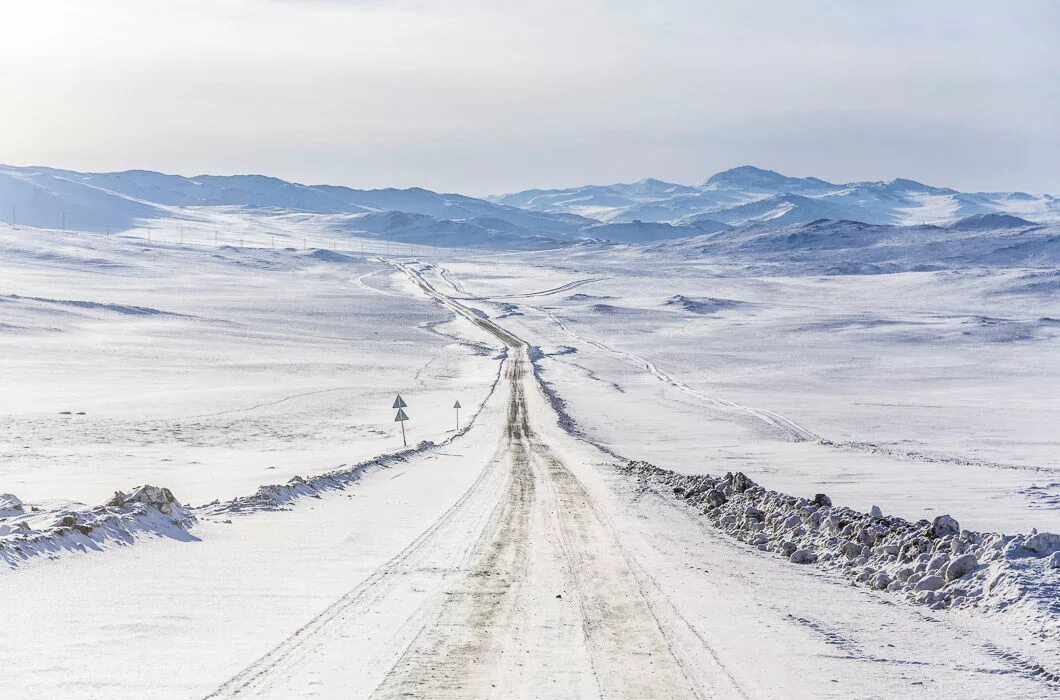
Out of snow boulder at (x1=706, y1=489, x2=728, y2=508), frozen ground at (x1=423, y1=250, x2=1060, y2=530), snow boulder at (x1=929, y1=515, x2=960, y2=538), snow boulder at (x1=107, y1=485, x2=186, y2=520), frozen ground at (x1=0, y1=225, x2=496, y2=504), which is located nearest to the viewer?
snow boulder at (x1=929, y1=515, x2=960, y2=538)

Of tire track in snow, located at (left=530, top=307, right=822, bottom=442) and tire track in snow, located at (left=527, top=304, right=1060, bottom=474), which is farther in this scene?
tire track in snow, located at (left=530, top=307, right=822, bottom=442)

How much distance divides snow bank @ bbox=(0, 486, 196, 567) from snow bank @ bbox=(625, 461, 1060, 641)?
8942 mm

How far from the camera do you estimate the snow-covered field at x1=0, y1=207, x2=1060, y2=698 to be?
8.96m

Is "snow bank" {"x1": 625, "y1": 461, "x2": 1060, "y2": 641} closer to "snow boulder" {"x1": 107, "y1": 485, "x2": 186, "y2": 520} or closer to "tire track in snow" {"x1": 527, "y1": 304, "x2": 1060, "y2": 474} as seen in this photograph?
"snow boulder" {"x1": 107, "y1": 485, "x2": 186, "y2": 520}

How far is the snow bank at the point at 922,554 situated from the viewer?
10.9 meters

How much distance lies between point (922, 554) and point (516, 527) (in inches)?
257

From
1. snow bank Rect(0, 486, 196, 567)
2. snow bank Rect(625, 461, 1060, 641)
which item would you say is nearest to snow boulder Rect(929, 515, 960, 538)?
snow bank Rect(625, 461, 1060, 641)

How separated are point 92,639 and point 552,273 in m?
169

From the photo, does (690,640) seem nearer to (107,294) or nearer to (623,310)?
(623,310)

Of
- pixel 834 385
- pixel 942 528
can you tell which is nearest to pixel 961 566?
pixel 942 528

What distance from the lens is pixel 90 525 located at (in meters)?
13.0

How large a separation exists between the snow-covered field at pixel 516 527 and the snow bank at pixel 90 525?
0.17ft

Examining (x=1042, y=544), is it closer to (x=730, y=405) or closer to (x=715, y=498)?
(x=715, y=498)

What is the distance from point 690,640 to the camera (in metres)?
9.84
